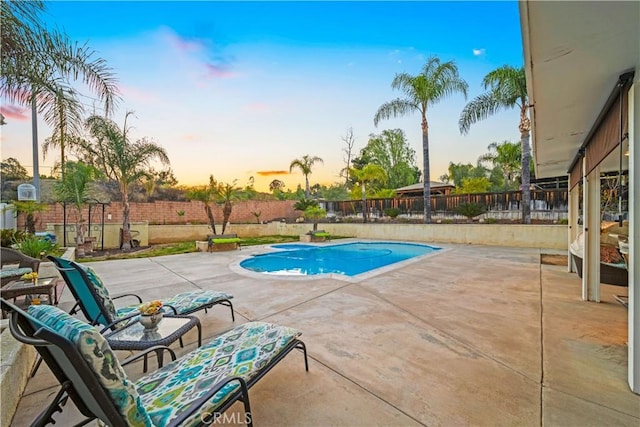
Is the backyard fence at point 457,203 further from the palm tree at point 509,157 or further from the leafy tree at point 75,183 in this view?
the leafy tree at point 75,183

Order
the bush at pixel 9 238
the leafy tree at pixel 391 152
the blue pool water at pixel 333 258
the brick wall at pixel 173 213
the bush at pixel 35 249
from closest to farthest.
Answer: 1. the bush at pixel 35 249
2. the bush at pixel 9 238
3. the blue pool water at pixel 333 258
4. the brick wall at pixel 173 213
5. the leafy tree at pixel 391 152

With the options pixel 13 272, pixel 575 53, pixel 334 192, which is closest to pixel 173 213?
pixel 13 272

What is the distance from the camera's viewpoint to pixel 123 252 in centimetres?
1134

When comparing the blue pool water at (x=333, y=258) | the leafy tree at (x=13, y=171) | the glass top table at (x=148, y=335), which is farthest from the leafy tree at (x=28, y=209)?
the glass top table at (x=148, y=335)

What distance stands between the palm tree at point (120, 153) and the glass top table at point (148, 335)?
10.9 m

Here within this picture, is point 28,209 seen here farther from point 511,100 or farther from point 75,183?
point 511,100

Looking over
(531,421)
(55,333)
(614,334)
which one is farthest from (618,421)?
(55,333)

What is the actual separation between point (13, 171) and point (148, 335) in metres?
25.8

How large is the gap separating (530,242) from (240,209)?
16.5m

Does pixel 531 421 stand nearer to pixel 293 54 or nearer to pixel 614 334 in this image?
pixel 614 334

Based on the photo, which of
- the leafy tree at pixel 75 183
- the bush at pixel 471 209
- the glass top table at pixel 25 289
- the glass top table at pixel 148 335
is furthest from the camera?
the bush at pixel 471 209

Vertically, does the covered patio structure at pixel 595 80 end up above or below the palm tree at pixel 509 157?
below

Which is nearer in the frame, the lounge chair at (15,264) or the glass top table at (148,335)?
the glass top table at (148,335)

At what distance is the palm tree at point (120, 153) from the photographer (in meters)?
10.8
